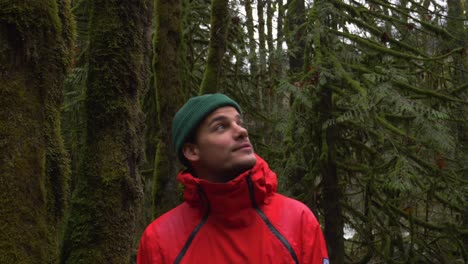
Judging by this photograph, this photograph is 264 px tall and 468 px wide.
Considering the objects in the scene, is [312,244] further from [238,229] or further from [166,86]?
[166,86]

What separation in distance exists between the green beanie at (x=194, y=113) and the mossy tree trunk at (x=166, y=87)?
2.33 metres

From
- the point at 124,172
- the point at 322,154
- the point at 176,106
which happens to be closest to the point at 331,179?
the point at 322,154

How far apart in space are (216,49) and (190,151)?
2.74 metres

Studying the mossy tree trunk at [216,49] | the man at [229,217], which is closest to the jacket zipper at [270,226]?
the man at [229,217]

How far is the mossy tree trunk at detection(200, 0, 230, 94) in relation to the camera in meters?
4.68

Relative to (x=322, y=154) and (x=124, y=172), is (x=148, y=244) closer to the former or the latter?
(x=124, y=172)

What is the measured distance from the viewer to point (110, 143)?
2.35 meters

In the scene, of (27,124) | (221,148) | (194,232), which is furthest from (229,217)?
(27,124)

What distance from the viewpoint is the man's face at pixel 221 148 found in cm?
205

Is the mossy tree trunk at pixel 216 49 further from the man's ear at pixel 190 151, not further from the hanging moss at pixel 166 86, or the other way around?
the man's ear at pixel 190 151

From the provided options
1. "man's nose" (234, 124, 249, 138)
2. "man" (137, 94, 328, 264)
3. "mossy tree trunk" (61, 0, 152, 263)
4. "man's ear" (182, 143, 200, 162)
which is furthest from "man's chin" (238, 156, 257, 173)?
"mossy tree trunk" (61, 0, 152, 263)

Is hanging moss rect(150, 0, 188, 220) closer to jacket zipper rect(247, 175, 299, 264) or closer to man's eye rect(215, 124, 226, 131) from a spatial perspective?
man's eye rect(215, 124, 226, 131)

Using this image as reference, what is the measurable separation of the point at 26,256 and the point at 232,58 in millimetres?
5276

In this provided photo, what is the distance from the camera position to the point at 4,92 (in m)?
1.91
